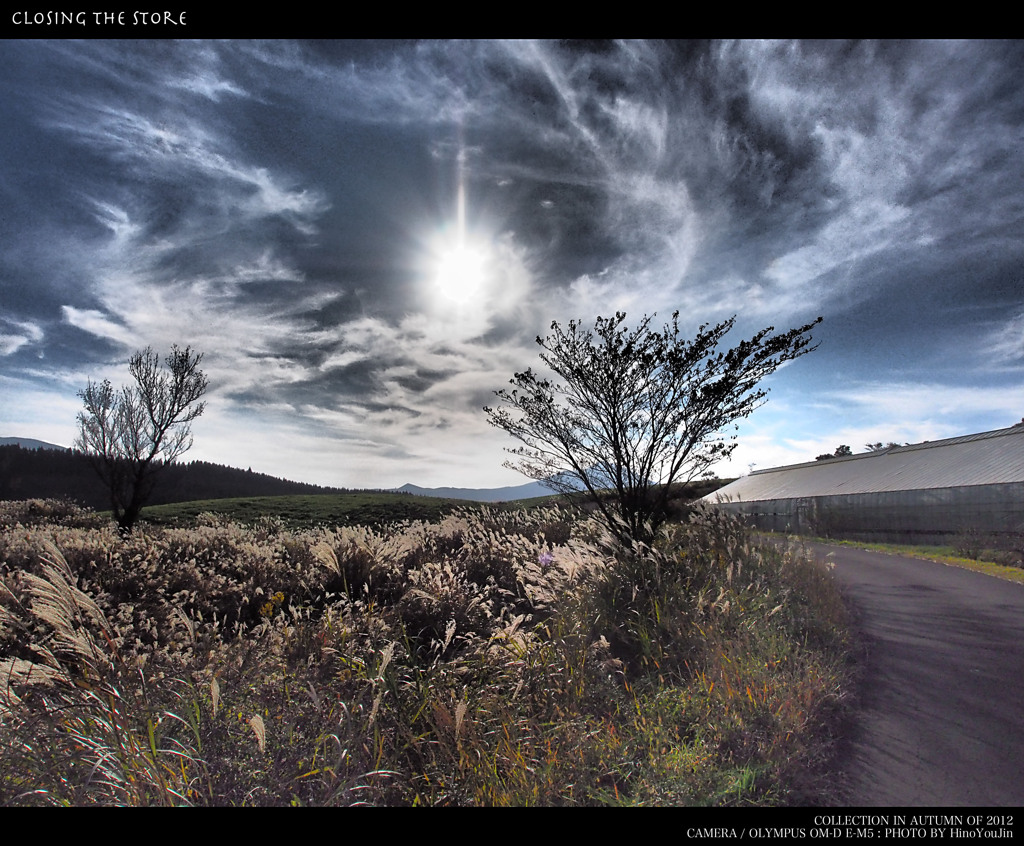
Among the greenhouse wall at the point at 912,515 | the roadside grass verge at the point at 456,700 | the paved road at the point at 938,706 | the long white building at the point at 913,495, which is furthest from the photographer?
the long white building at the point at 913,495

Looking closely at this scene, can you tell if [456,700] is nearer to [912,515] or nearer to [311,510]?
[912,515]

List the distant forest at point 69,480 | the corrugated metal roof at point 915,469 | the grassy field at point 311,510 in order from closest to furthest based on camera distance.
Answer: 1. the corrugated metal roof at point 915,469
2. the grassy field at point 311,510
3. the distant forest at point 69,480

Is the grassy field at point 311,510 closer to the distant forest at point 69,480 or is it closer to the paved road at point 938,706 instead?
the distant forest at point 69,480

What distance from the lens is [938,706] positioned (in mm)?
3990

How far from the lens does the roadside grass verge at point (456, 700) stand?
2824 millimetres

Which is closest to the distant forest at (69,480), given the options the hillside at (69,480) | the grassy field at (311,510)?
the hillside at (69,480)

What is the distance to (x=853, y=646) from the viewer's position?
5367 mm

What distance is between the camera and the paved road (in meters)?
2.95

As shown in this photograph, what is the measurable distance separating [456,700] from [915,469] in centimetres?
3123

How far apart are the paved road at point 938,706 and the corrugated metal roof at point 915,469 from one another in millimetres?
9945

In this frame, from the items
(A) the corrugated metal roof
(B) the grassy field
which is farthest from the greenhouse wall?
(B) the grassy field

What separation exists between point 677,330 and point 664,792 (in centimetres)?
722
